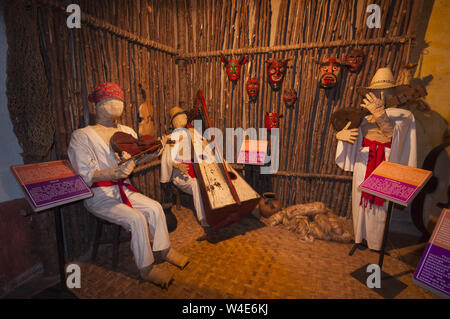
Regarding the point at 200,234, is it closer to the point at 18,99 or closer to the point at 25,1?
the point at 18,99

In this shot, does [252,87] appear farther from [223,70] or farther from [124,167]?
[124,167]

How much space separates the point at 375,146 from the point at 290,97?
5.40 ft

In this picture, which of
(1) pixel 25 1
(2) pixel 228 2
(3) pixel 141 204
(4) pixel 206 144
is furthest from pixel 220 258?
(2) pixel 228 2

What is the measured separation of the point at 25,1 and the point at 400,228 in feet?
19.1

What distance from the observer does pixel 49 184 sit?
1.93 meters

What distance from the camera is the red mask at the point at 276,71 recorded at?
3889 mm

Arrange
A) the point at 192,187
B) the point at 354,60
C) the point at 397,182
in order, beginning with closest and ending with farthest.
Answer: the point at 397,182, the point at 354,60, the point at 192,187

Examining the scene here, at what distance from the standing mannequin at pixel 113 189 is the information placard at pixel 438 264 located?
2.43 metres

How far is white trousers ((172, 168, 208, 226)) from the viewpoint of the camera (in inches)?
139

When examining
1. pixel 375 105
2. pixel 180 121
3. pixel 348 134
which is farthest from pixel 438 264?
pixel 180 121

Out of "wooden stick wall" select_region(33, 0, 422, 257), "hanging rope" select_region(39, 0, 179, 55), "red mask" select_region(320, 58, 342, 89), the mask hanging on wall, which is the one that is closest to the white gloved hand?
"wooden stick wall" select_region(33, 0, 422, 257)

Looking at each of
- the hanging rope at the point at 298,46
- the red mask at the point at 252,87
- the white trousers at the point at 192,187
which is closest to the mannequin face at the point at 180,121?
the white trousers at the point at 192,187

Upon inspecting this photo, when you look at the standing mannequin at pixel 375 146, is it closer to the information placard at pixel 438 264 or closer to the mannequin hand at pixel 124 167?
the information placard at pixel 438 264

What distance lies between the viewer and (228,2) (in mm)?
4223
